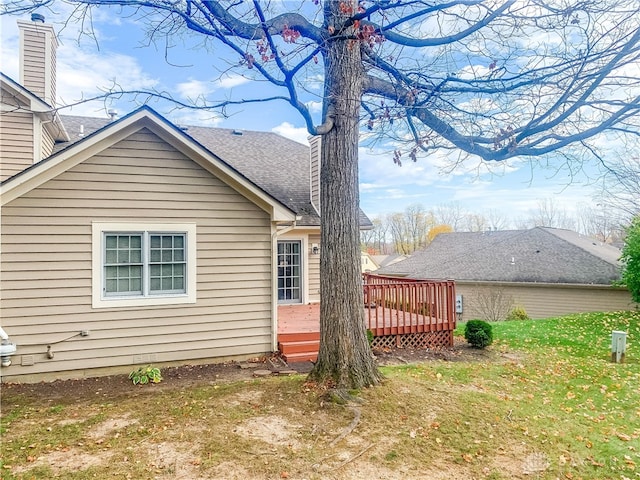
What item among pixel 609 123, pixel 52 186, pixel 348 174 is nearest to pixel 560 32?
pixel 609 123

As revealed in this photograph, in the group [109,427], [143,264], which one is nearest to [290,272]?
[143,264]

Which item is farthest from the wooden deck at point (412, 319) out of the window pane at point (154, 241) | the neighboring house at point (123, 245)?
the window pane at point (154, 241)

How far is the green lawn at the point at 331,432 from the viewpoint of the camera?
11.5 ft

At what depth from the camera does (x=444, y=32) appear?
5441 millimetres

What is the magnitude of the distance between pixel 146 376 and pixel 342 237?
377 centimetres

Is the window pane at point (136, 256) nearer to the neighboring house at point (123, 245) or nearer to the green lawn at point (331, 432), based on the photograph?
the neighboring house at point (123, 245)

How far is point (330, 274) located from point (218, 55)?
10.1 ft

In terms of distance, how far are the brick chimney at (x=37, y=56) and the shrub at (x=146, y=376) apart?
5700 millimetres

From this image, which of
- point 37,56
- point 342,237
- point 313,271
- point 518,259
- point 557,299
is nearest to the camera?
point 342,237

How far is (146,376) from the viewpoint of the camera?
6254mm

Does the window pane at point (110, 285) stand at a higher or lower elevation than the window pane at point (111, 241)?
lower

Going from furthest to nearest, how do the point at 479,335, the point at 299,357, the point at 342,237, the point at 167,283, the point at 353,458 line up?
the point at 479,335
the point at 299,357
the point at 167,283
the point at 342,237
the point at 353,458

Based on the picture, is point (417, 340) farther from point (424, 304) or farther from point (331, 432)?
point (331, 432)

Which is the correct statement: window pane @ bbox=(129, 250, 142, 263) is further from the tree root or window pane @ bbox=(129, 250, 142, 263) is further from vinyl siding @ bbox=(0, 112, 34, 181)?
the tree root
